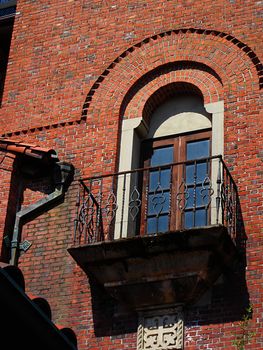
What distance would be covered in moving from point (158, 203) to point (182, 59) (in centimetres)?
232

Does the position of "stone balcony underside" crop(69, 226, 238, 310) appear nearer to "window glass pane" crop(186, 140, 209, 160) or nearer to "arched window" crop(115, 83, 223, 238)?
"arched window" crop(115, 83, 223, 238)

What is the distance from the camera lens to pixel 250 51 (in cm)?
1515

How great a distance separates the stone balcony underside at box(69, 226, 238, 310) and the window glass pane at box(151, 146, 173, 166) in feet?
6.70

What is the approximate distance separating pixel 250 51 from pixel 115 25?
8.00ft

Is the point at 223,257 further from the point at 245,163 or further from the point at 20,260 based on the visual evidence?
the point at 20,260

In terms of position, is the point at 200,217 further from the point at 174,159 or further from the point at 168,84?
the point at 168,84

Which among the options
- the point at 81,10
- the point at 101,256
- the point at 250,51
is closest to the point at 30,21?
the point at 81,10

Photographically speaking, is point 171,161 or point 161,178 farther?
point 171,161

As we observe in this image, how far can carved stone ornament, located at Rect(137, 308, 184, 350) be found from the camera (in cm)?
1317

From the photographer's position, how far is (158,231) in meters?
14.2

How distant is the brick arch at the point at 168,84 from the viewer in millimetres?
15242

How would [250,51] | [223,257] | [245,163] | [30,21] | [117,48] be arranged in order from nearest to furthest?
1. [223,257]
2. [245,163]
3. [250,51]
4. [117,48]
5. [30,21]

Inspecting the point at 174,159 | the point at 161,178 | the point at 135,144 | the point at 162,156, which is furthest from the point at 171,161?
the point at 135,144

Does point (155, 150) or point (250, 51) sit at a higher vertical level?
point (250, 51)
